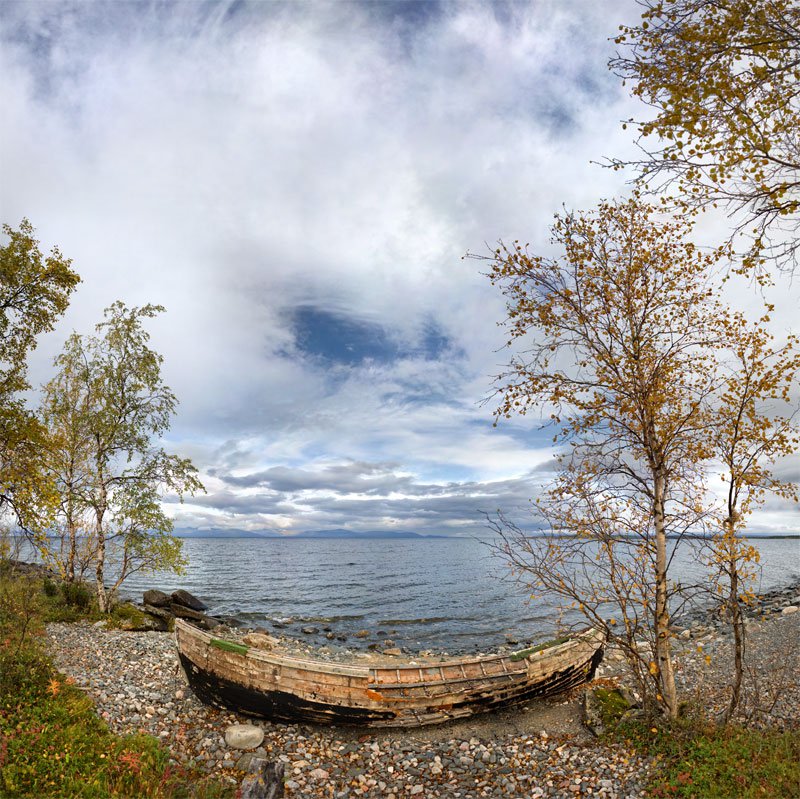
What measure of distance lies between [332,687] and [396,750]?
7.10 ft

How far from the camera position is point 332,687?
1259 centimetres

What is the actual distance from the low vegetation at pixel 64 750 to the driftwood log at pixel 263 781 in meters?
0.39

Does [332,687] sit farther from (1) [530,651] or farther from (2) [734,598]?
(2) [734,598]

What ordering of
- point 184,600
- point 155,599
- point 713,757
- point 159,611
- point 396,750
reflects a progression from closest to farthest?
point 713,757, point 396,750, point 159,611, point 155,599, point 184,600

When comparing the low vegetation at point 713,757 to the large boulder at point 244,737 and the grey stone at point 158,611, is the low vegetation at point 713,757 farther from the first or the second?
the grey stone at point 158,611

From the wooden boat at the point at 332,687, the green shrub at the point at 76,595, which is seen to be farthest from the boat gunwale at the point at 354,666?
the green shrub at the point at 76,595

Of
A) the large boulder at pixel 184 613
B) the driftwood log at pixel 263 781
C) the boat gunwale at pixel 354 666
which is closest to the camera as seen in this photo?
the driftwood log at pixel 263 781

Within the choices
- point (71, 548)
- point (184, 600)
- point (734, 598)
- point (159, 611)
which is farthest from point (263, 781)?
point (184, 600)

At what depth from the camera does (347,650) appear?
25234 mm

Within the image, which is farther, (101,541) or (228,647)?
(101,541)

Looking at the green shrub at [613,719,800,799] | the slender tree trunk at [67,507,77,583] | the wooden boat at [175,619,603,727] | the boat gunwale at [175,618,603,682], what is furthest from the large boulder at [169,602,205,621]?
the green shrub at [613,719,800,799]

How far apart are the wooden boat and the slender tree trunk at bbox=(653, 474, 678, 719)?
2209 mm

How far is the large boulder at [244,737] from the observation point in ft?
37.8

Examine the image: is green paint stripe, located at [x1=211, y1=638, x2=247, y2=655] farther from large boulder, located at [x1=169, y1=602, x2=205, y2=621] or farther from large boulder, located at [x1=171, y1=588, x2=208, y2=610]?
large boulder, located at [x1=171, y1=588, x2=208, y2=610]
